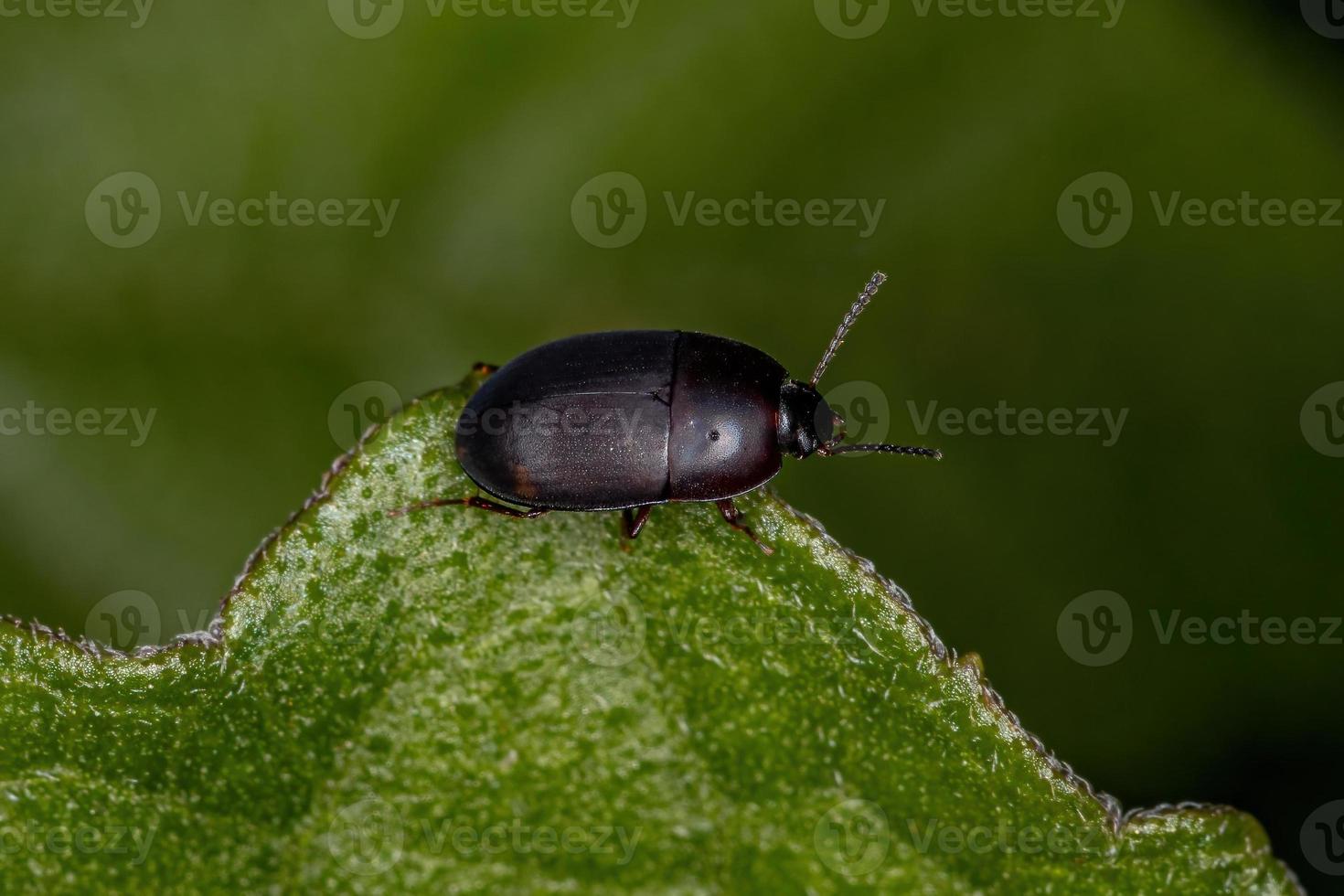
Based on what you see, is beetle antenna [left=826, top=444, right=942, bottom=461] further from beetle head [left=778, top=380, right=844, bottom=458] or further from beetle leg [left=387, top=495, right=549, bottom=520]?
beetle leg [left=387, top=495, right=549, bottom=520]

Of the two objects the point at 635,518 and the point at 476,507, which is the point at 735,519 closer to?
the point at 635,518

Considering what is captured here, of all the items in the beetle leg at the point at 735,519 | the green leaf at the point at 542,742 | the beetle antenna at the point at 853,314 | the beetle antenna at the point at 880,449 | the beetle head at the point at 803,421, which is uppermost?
the beetle antenna at the point at 853,314

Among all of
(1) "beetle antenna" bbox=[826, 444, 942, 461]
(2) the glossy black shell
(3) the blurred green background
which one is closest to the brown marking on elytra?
(2) the glossy black shell

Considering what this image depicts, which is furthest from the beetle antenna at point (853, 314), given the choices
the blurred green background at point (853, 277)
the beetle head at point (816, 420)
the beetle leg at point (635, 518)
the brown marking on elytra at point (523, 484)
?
the brown marking on elytra at point (523, 484)

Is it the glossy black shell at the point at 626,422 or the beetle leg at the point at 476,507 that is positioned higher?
the glossy black shell at the point at 626,422

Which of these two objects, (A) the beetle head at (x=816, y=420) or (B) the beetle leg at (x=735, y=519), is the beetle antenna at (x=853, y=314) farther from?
(B) the beetle leg at (x=735, y=519)

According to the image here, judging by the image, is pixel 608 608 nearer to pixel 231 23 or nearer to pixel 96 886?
pixel 96 886
